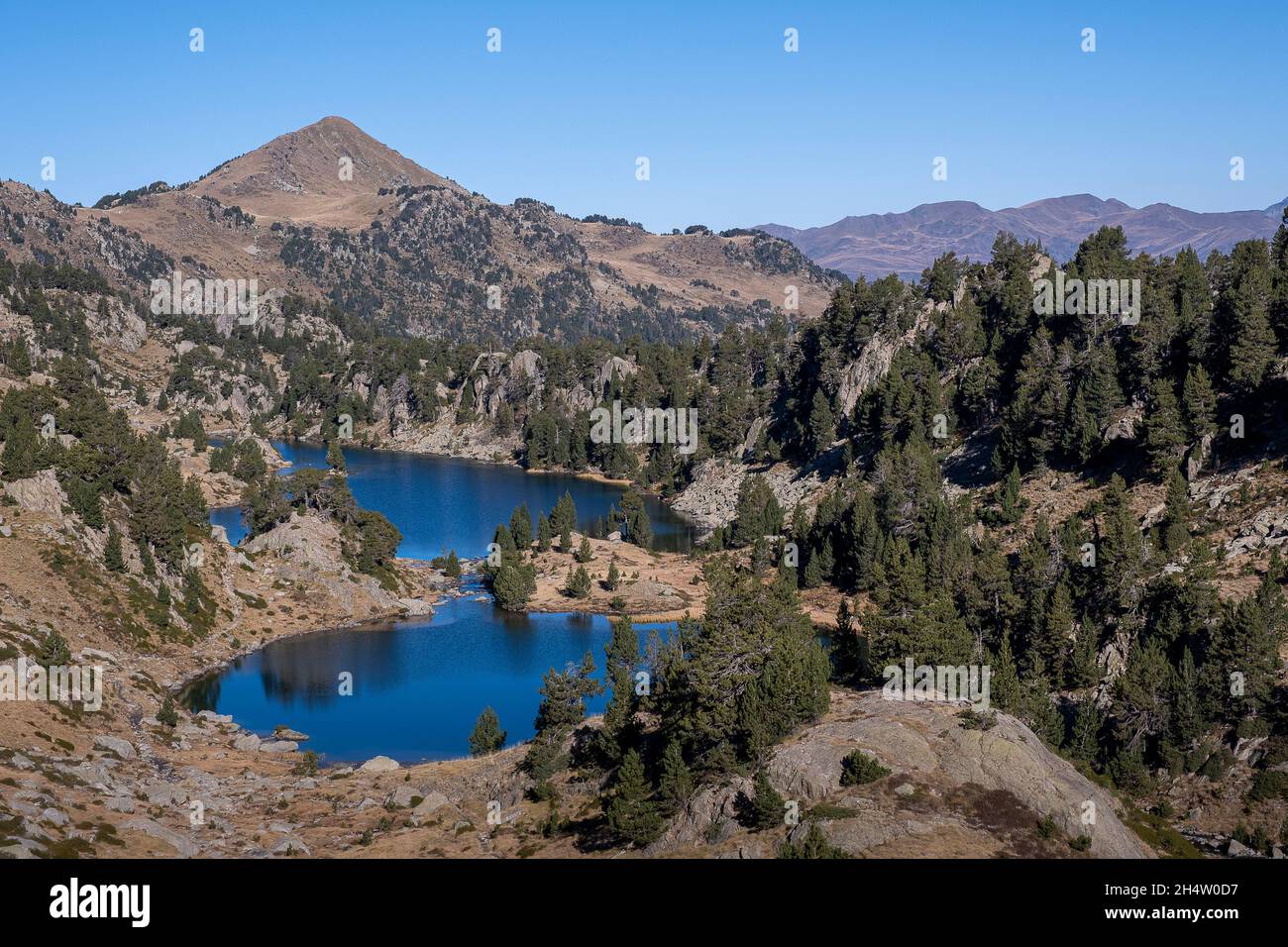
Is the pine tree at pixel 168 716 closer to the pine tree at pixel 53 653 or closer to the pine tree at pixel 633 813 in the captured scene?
the pine tree at pixel 53 653

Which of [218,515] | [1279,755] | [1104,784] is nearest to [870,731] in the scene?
[1104,784]

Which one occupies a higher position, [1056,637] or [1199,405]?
[1199,405]

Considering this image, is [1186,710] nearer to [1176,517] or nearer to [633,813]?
[1176,517]

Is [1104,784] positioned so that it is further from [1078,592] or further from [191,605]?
[191,605]

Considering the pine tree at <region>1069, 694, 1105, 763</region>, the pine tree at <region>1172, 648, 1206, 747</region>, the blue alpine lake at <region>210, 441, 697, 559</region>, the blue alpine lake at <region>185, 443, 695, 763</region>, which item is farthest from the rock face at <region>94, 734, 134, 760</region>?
the pine tree at <region>1172, 648, 1206, 747</region>

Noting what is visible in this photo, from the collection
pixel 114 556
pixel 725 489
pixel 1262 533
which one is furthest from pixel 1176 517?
pixel 114 556
